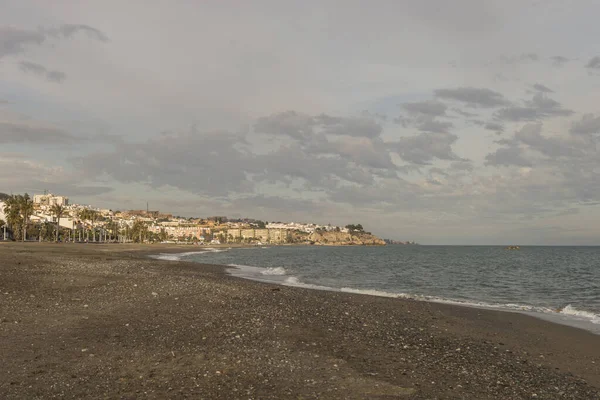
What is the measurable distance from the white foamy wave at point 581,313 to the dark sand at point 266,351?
4143 mm

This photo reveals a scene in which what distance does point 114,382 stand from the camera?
32.2 ft

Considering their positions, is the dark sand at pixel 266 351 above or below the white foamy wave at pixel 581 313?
above

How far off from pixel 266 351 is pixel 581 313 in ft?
75.4

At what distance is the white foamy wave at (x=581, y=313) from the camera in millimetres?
24466

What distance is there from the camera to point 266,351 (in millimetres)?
12844

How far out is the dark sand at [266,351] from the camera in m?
9.90

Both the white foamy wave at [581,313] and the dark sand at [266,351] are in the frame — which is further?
the white foamy wave at [581,313]

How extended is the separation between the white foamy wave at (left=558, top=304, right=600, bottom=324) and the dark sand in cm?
414

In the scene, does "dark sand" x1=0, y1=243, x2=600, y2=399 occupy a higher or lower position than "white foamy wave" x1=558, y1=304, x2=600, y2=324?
higher

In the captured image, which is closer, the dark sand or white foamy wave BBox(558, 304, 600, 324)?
the dark sand

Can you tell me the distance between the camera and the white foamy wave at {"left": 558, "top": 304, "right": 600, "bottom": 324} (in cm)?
2447

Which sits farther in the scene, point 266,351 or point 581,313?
point 581,313

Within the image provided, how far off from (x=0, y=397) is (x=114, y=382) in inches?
82.8

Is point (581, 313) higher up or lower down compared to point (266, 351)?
lower down
